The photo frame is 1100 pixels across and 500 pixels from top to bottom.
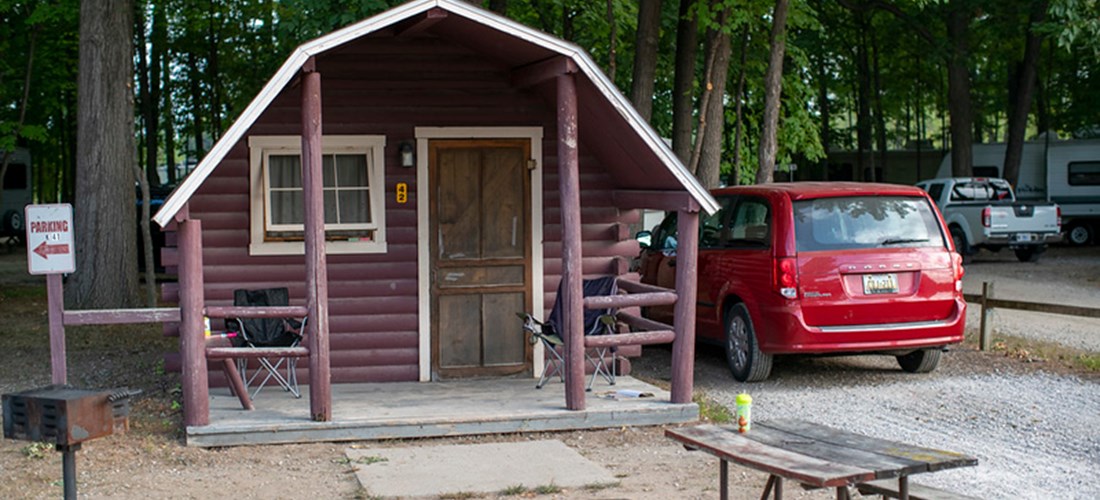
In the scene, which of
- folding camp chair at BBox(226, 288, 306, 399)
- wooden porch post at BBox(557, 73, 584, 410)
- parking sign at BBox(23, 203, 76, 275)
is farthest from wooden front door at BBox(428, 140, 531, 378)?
parking sign at BBox(23, 203, 76, 275)

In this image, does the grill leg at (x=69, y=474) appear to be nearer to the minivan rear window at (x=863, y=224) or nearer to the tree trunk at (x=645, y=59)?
the minivan rear window at (x=863, y=224)

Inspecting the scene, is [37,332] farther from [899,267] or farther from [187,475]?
[899,267]

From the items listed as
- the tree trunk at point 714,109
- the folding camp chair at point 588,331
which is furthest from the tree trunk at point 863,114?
the folding camp chair at point 588,331

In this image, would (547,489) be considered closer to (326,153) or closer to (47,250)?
(47,250)

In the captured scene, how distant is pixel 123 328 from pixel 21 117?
33.4ft

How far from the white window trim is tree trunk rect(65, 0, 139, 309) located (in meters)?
6.45

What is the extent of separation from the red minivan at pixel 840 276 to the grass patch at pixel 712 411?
34.8 inches

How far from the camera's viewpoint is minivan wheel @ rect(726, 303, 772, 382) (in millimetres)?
10656

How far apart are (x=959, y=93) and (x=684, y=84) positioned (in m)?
15.5

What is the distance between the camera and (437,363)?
33.9 ft

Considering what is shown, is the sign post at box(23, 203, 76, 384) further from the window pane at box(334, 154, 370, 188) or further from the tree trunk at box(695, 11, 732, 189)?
the tree trunk at box(695, 11, 732, 189)

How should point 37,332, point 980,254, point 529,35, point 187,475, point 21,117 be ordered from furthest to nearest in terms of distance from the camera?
point 980,254
point 21,117
point 37,332
point 529,35
point 187,475

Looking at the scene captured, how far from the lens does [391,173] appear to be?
10.2 meters

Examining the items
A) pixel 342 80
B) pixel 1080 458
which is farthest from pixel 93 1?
pixel 1080 458
